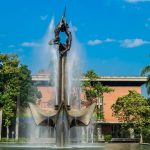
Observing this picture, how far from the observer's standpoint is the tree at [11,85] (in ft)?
168

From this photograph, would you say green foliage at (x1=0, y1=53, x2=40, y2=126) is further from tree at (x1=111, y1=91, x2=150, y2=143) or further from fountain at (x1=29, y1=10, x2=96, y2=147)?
fountain at (x1=29, y1=10, x2=96, y2=147)

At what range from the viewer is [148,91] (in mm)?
49281

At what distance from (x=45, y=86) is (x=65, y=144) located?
49269 mm

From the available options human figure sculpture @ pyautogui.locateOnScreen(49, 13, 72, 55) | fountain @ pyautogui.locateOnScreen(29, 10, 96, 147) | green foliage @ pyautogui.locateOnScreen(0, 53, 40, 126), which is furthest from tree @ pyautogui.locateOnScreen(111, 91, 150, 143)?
fountain @ pyautogui.locateOnScreen(29, 10, 96, 147)

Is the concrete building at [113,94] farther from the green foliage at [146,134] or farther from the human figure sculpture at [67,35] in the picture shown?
the human figure sculpture at [67,35]

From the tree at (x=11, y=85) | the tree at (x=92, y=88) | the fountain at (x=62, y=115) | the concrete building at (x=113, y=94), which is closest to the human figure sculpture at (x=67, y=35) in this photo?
the fountain at (x=62, y=115)

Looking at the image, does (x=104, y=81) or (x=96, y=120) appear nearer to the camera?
(x=96, y=120)

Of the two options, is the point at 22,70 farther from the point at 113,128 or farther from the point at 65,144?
the point at 65,144

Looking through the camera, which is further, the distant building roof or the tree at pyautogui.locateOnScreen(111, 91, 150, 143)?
the distant building roof

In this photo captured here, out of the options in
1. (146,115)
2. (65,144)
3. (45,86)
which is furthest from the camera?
(45,86)

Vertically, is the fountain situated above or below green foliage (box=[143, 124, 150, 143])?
above

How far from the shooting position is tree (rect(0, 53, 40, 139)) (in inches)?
2014

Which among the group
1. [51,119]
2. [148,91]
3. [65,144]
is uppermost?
[148,91]

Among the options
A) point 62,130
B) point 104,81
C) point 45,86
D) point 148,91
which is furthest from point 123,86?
point 62,130
